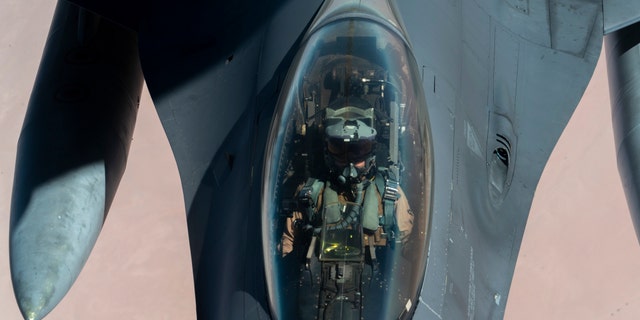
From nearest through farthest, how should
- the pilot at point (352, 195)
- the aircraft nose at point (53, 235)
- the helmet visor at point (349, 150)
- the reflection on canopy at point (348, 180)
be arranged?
1. the reflection on canopy at point (348, 180)
2. the pilot at point (352, 195)
3. the helmet visor at point (349, 150)
4. the aircraft nose at point (53, 235)

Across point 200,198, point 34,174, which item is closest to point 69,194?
point 34,174

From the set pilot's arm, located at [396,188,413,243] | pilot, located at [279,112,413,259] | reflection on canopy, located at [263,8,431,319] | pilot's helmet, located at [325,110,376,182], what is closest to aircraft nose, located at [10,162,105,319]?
reflection on canopy, located at [263,8,431,319]

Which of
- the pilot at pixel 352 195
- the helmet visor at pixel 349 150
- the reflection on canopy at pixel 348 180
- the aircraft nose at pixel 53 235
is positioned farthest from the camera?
the aircraft nose at pixel 53 235

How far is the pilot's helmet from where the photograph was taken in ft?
14.0

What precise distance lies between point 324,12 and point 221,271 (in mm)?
1607

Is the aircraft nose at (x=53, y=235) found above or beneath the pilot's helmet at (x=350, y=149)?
beneath

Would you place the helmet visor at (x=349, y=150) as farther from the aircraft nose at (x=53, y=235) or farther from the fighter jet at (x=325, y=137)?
the aircraft nose at (x=53, y=235)

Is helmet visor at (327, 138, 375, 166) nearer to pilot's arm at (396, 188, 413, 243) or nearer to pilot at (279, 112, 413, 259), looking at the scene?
pilot at (279, 112, 413, 259)

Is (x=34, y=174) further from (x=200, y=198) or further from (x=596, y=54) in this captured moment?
(x=596, y=54)

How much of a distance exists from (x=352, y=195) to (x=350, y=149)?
229 millimetres

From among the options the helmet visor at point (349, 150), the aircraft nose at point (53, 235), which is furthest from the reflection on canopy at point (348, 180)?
the aircraft nose at point (53, 235)

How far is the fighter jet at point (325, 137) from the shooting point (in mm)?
4164

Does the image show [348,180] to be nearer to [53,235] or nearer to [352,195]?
[352,195]

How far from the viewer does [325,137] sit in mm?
4324
